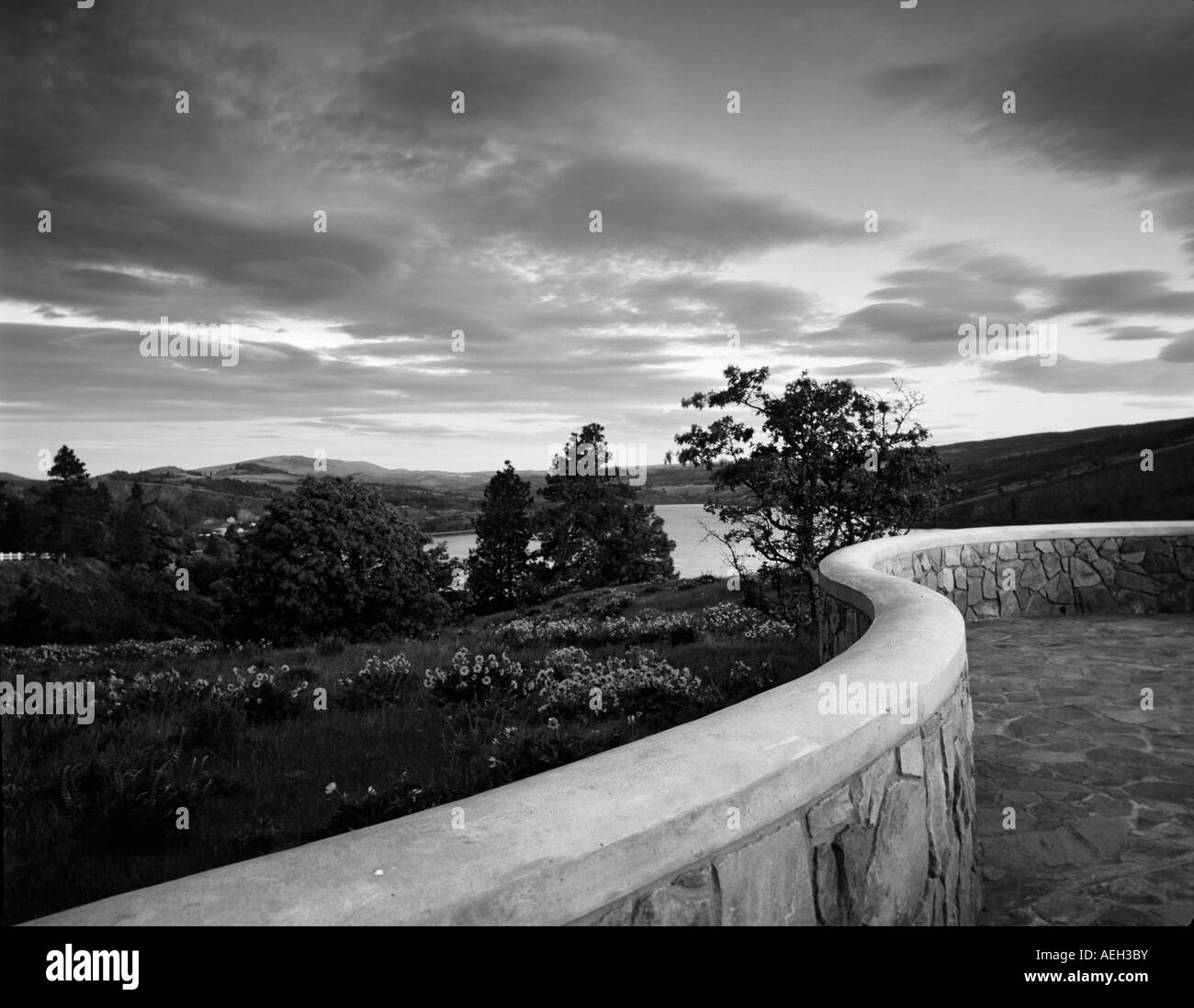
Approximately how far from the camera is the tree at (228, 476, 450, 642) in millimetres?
16172

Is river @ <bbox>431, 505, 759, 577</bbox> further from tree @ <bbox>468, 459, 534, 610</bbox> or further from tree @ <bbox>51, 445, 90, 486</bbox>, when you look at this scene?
tree @ <bbox>51, 445, 90, 486</bbox>

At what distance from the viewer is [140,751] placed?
16.8 ft

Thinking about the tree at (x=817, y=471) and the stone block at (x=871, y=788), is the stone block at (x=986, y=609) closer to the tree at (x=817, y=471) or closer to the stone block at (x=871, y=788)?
the tree at (x=817, y=471)

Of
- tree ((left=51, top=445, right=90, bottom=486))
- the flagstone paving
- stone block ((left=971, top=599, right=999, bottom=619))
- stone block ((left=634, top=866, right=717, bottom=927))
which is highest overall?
tree ((left=51, top=445, right=90, bottom=486))

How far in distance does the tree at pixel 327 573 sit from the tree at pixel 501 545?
2461 cm

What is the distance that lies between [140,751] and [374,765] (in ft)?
5.43

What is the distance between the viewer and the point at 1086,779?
13.4ft

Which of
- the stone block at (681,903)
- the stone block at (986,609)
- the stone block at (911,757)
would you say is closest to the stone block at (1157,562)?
the stone block at (986,609)

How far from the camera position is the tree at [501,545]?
43.3 meters

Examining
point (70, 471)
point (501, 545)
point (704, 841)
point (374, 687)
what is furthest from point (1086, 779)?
point (70, 471)

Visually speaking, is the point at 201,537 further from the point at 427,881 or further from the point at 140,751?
the point at 427,881

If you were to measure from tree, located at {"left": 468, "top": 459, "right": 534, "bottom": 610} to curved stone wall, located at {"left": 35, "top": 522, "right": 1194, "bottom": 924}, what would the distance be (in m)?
41.0

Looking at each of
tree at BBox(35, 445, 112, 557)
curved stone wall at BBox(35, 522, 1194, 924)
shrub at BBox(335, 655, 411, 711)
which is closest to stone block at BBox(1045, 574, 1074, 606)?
curved stone wall at BBox(35, 522, 1194, 924)
